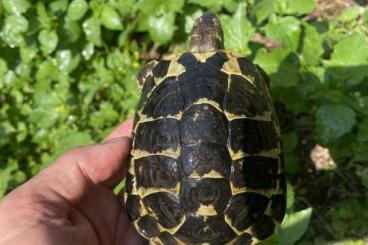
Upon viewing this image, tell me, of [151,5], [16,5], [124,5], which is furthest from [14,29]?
[151,5]

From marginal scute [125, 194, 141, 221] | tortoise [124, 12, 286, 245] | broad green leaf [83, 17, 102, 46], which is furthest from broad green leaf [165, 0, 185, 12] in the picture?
marginal scute [125, 194, 141, 221]

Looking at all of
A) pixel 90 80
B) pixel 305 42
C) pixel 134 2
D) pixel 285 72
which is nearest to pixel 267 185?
pixel 285 72

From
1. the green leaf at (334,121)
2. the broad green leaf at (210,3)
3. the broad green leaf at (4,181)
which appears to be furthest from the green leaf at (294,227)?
the broad green leaf at (4,181)

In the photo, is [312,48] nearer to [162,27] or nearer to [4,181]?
[162,27]

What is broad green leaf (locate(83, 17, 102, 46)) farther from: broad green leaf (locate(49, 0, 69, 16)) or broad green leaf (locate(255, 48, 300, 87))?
broad green leaf (locate(255, 48, 300, 87))

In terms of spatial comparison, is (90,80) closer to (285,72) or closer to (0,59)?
(0,59)

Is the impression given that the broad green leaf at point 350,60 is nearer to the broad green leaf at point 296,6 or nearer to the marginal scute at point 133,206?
the broad green leaf at point 296,6
